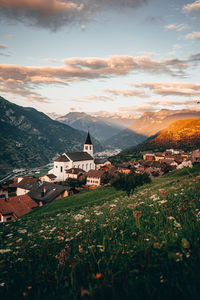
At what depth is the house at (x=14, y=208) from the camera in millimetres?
43044

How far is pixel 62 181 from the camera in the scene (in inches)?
3787

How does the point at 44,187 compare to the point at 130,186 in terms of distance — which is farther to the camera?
the point at 44,187

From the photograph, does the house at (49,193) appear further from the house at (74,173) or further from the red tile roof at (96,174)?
the house at (74,173)

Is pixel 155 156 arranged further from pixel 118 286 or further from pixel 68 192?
pixel 118 286

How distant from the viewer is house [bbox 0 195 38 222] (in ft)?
141

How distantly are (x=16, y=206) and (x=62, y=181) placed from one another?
49.4 metres

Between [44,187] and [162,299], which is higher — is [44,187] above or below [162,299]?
below

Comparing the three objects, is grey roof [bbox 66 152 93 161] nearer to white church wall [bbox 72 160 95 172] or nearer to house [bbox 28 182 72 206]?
white church wall [bbox 72 160 95 172]

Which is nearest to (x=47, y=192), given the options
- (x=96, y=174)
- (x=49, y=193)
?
(x=49, y=193)

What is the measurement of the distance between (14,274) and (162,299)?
3616 mm

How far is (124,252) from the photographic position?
4.40 metres

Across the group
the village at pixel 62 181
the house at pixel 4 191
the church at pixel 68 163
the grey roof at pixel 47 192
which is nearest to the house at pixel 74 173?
the village at pixel 62 181

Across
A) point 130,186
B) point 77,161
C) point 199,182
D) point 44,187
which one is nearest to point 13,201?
point 44,187

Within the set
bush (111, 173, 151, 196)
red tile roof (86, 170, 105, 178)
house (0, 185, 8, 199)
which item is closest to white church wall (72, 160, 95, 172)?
red tile roof (86, 170, 105, 178)
